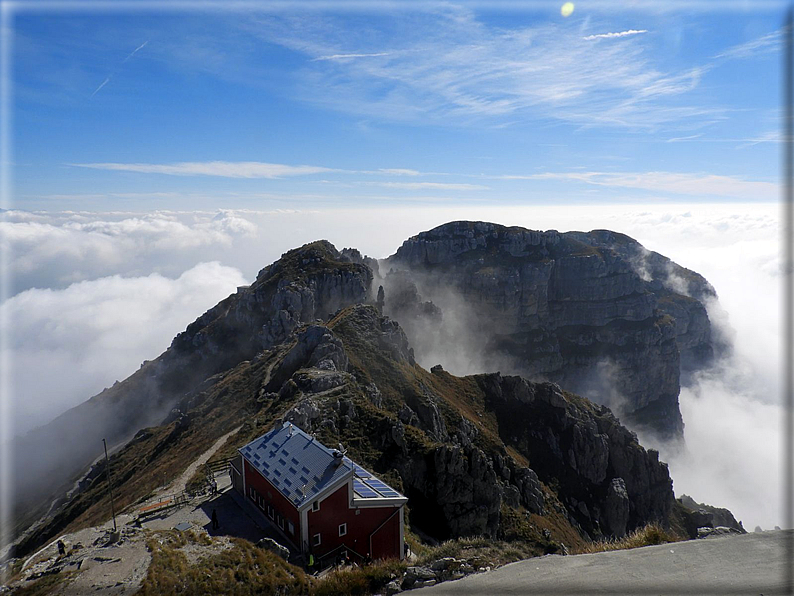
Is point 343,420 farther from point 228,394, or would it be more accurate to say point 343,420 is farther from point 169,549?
point 228,394

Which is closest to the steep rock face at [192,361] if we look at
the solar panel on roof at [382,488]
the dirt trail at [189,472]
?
the dirt trail at [189,472]

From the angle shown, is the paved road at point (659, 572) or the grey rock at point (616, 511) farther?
the grey rock at point (616, 511)

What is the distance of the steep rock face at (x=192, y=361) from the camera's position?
9075 cm

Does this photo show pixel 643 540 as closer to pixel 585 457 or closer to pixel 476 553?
pixel 476 553

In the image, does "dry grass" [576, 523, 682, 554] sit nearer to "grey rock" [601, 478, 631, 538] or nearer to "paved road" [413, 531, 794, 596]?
"paved road" [413, 531, 794, 596]

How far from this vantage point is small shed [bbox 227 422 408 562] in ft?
87.5

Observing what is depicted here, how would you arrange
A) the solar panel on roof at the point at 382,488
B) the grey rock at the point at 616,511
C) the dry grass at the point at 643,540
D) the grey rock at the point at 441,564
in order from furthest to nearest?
the grey rock at the point at 616,511 → the solar panel on roof at the point at 382,488 → the dry grass at the point at 643,540 → the grey rock at the point at 441,564

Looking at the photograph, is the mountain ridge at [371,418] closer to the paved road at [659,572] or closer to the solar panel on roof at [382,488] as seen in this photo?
the solar panel on roof at [382,488]

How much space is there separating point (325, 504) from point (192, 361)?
8735cm

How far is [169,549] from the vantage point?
877 inches

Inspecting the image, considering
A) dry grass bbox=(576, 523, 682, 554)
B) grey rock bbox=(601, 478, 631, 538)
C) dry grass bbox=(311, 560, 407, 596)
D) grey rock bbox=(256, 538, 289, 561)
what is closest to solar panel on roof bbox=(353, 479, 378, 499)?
grey rock bbox=(256, 538, 289, 561)

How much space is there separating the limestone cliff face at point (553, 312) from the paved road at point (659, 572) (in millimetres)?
135511

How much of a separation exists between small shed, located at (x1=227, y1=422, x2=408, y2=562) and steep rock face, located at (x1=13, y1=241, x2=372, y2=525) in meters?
63.1

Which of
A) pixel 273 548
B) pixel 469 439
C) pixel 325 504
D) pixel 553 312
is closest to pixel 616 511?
pixel 469 439
